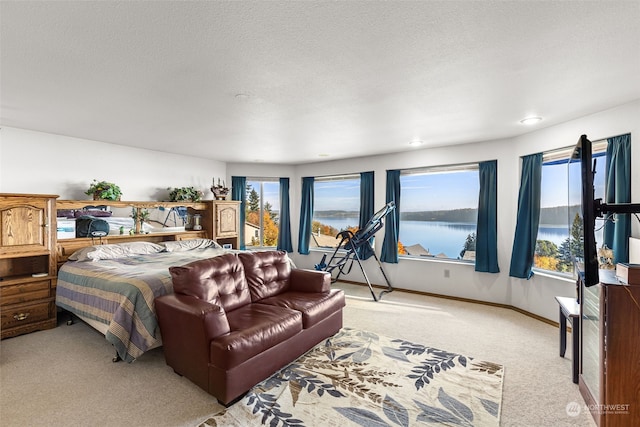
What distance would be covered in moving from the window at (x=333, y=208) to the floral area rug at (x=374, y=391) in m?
3.50

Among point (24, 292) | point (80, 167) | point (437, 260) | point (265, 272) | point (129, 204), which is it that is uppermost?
point (80, 167)

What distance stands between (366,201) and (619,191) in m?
3.58

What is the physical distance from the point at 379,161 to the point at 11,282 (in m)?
5.51

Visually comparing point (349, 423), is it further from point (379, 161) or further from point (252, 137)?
point (379, 161)

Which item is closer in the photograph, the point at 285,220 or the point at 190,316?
the point at 190,316

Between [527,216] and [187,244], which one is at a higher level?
[527,216]

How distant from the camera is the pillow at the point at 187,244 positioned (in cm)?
478

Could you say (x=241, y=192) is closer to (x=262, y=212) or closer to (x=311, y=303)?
(x=262, y=212)

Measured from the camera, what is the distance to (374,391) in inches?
93.0

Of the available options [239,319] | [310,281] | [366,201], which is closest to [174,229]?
[310,281]

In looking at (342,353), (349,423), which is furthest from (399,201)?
(349,423)

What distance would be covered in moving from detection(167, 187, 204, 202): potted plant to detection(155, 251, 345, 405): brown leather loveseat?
268 centimetres

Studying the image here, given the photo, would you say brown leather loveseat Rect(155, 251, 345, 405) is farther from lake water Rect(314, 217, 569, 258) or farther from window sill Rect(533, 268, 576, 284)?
window sill Rect(533, 268, 576, 284)

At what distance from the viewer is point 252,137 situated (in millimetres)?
4297
